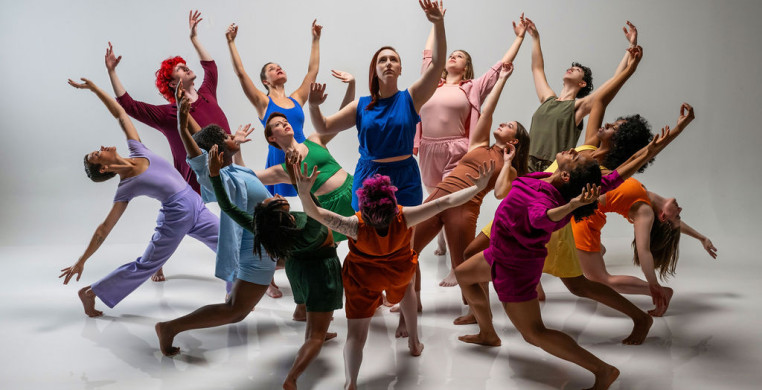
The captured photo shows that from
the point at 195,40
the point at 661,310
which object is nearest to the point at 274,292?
the point at 195,40

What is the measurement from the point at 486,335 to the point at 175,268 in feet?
9.71

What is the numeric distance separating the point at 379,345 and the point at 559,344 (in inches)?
45.7

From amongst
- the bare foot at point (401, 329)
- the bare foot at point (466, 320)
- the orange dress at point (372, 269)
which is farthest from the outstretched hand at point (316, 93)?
the bare foot at point (466, 320)

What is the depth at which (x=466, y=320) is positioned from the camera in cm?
472

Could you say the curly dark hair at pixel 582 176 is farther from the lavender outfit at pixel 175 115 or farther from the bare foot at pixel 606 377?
the lavender outfit at pixel 175 115

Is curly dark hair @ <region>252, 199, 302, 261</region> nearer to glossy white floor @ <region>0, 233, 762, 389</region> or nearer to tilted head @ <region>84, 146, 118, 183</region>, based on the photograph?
glossy white floor @ <region>0, 233, 762, 389</region>

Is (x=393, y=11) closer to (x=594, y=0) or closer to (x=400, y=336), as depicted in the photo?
(x=594, y=0)

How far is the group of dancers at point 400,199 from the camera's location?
3689 mm

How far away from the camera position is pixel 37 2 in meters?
8.41

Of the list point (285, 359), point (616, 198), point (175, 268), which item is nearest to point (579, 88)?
point (616, 198)

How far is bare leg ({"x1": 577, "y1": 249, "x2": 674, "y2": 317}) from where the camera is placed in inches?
189

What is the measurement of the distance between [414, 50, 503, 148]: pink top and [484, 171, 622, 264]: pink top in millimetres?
1553

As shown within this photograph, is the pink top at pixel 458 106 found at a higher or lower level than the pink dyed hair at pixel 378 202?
higher

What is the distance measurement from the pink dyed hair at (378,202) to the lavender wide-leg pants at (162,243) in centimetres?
177
